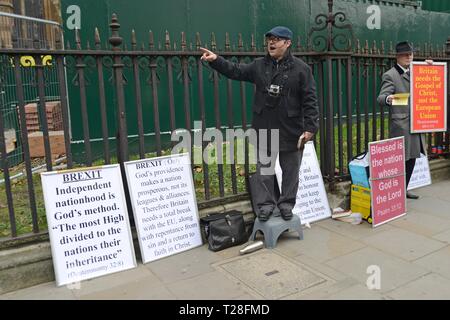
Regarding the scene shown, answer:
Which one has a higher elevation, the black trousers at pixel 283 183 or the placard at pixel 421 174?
the black trousers at pixel 283 183

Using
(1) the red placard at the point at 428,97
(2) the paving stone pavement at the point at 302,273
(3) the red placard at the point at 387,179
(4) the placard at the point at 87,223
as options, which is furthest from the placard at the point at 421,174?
(4) the placard at the point at 87,223

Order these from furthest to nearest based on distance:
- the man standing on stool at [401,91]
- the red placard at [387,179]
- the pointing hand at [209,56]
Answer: the man standing on stool at [401,91]
the red placard at [387,179]
the pointing hand at [209,56]

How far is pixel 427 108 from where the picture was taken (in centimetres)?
575

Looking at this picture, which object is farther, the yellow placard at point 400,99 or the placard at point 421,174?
the placard at point 421,174

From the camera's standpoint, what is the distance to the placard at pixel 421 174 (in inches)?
245

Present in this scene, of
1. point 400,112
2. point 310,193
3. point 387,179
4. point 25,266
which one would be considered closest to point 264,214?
point 310,193

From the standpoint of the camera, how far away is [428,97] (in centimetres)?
577

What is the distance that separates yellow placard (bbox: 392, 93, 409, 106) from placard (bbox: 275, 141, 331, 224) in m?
1.11

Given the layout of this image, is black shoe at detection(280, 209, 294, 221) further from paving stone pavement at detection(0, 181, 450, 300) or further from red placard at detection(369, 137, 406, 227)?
red placard at detection(369, 137, 406, 227)

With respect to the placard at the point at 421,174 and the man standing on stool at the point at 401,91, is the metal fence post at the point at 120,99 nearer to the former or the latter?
the man standing on stool at the point at 401,91

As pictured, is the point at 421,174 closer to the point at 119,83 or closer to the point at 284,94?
the point at 284,94

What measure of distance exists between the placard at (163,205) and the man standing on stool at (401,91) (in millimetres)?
2745

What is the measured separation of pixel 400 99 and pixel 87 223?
3.84 m

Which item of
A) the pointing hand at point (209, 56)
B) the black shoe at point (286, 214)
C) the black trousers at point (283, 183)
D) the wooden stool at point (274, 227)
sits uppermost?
the pointing hand at point (209, 56)
